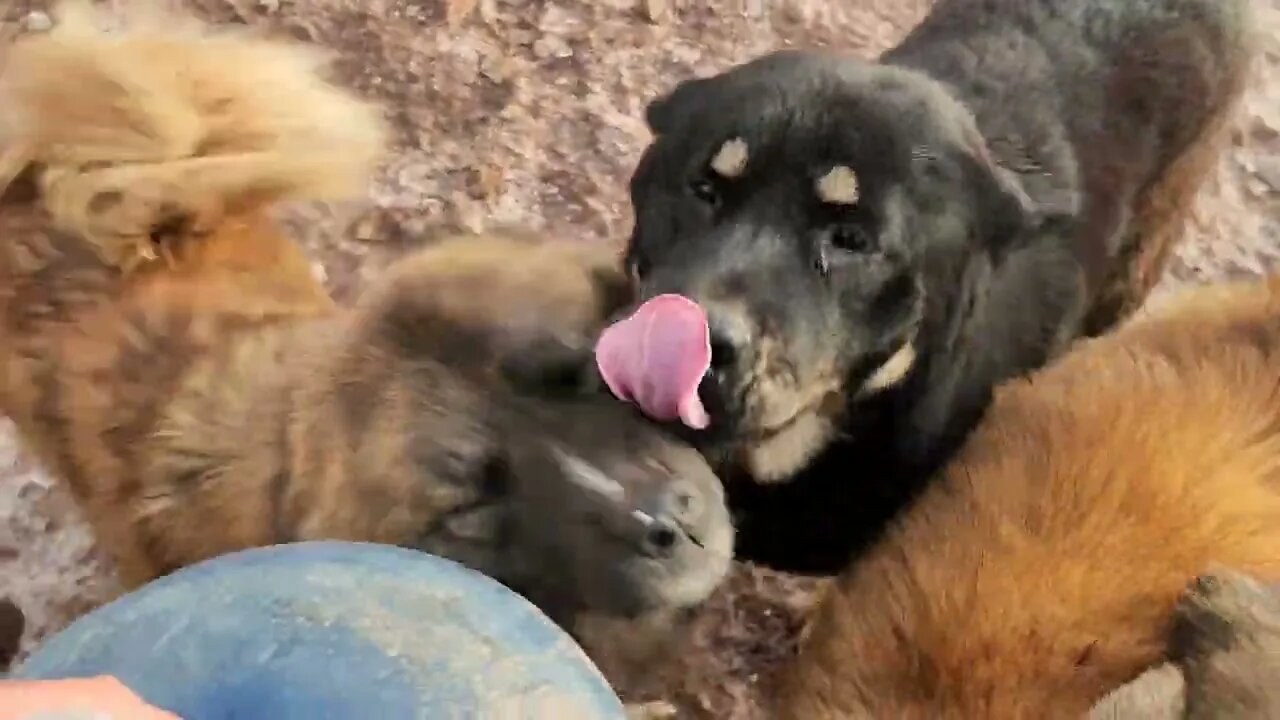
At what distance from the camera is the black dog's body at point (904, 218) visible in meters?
1.18

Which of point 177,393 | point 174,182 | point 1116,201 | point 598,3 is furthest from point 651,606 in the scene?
point 598,3

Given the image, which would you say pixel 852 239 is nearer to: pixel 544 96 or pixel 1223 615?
pixel 1223 615

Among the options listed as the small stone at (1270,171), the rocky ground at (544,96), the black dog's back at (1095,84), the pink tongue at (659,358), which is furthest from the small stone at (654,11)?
the pink tongue at (659,358)

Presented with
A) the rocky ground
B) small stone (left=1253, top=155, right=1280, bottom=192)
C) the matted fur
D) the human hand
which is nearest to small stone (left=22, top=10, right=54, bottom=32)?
the rocky ground

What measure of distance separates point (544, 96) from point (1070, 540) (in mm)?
1262

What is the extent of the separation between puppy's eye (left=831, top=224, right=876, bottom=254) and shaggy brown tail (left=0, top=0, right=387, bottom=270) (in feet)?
1.95

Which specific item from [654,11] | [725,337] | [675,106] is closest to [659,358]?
[725,337]

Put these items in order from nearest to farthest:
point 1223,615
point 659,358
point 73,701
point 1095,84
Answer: point 73,701, point 1223,615, point 659,358, point 1095,84

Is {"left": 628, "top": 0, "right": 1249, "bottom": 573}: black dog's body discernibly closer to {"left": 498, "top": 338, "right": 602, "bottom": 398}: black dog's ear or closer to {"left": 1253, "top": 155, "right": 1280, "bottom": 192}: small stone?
{"left": 498, "top": 338, "right": 602, "bottom": 398}: black dog's ear

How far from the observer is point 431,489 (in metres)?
1.04

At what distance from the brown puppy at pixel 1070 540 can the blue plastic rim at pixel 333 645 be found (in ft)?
0.96

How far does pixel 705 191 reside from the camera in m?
1.23

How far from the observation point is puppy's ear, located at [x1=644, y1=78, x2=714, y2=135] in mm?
1293

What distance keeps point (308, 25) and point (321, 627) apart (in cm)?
144
